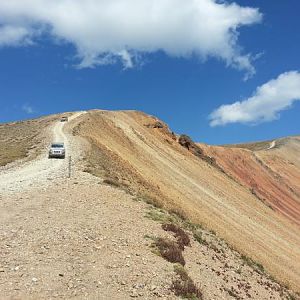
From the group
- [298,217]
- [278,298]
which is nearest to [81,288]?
[278,298]

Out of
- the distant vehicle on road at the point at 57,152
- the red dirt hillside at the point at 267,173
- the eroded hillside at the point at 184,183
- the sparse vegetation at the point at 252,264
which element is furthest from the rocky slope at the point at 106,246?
the red dirt hillside at the point at 267,173

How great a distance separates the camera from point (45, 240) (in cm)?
1900

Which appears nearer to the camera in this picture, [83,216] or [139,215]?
[83,216]

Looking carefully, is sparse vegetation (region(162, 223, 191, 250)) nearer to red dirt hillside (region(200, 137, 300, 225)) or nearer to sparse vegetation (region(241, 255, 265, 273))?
sparse vegetation (region(241, 255, 265, 273))

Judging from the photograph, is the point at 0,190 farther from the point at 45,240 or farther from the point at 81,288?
the point at 81,288

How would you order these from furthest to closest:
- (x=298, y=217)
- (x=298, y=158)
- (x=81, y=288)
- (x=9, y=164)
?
(x=298, y=158), (x=298, y=217), (x=9, y=164), (x=81, y=288)

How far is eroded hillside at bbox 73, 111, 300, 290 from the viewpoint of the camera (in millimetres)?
37969

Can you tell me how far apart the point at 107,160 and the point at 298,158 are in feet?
338

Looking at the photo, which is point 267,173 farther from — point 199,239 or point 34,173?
point 199,239

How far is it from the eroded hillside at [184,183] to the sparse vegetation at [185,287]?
1194 centimetres

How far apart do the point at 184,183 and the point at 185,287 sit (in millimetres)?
42008

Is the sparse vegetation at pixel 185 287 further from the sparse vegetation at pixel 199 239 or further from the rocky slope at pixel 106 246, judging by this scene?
the sparse vegetation at pixel 199 239

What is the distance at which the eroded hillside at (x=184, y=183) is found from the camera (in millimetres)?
37969

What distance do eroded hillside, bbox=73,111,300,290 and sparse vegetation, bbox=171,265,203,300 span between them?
1194 cm
